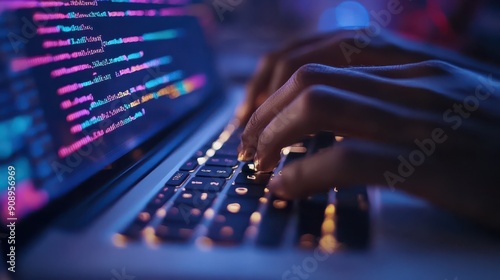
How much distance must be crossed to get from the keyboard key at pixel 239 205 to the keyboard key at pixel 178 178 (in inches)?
3.2

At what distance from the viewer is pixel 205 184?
53 centimetres

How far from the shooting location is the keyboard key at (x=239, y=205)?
453 millimetres

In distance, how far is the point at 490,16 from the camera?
54.6 inches

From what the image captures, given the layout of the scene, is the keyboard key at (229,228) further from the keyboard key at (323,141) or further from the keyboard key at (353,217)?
the keyboard key at (323,141)

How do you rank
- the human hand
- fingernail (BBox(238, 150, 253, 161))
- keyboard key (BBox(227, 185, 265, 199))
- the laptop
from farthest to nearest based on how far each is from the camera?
the human hand < fingernail (BBox(238, 150, 253, 161)) < keyboard key (BBox(227, 185, 265, 199)) < the laptop

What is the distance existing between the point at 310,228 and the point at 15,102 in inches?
12.2

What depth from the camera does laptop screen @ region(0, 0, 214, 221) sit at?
423mm

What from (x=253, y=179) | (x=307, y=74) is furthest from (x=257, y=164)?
(x=307, y=74)

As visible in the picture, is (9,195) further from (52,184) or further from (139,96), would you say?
(139,96)

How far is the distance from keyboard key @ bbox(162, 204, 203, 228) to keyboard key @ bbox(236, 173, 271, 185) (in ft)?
0.32

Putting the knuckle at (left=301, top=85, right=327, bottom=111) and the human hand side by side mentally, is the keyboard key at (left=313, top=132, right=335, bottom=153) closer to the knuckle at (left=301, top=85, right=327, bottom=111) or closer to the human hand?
the human hand

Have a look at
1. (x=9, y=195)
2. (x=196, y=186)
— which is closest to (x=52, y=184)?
(x=9, y=195)

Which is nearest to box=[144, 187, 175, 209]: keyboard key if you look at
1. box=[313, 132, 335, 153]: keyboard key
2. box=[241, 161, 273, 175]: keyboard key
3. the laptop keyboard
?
the laptop keyboard

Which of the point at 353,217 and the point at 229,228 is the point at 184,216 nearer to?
the point at 229,228
